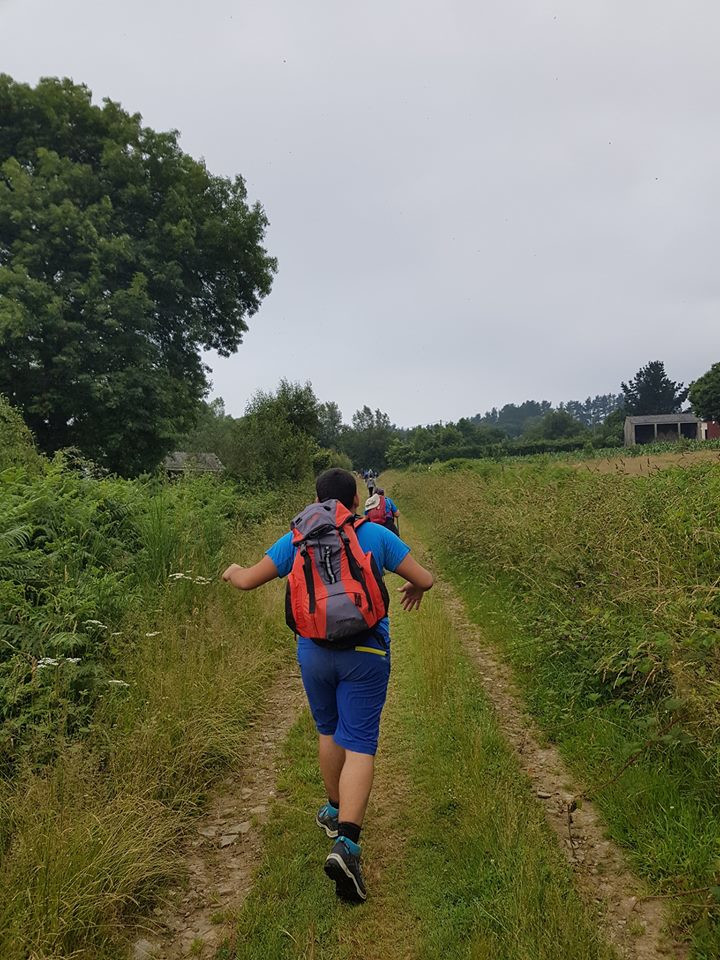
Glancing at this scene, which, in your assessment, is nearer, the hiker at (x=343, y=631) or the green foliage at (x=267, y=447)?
the hiker at (x=343, y=631)

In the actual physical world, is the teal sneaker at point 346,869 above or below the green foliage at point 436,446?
below

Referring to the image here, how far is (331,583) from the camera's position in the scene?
240cm

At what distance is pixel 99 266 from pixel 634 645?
49.8 feet

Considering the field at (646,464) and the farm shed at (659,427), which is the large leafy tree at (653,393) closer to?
the farm shed at (659,427)

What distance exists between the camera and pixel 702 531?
438cm

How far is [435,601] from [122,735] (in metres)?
5.18

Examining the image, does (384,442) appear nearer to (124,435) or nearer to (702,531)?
(124,435)

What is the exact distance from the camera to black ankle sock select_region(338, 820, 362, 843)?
2322 millimetres

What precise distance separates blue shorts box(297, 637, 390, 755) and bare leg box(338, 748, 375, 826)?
0.14 feet

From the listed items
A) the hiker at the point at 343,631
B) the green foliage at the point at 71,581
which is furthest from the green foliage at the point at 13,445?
the hiker at the point at 343,631

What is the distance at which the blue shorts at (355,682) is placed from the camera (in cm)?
248

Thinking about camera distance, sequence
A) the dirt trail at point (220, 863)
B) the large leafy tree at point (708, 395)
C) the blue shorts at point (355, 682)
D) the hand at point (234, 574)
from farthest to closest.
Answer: the large leafy tree at point (708, 395)
the hand at point (234, 574)
the blue shorts at point (355, 682)
the dirt trail at point (220, 863)

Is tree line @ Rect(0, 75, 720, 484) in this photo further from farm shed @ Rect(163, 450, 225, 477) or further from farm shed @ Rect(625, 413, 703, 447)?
farm shed @ Rect(625, 413, 703, 447)

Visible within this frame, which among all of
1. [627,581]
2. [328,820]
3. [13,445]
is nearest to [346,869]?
[328,820]
